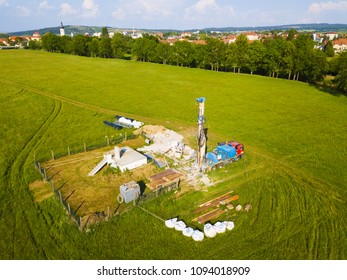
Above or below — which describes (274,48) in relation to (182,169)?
above

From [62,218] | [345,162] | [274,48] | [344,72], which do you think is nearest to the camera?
[62,218]

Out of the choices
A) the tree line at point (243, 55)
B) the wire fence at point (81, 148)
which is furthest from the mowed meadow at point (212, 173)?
the tree line at point (243, 55)

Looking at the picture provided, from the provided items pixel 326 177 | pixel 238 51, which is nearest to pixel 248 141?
pixel 326 177

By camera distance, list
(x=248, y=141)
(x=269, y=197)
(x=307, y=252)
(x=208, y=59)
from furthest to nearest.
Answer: (x=208, y=59)
(x=248, y=141)
(x=269, y=197)
(x=307, y=252)

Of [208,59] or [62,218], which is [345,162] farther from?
[208,59]

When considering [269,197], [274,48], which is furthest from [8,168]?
[274,48]

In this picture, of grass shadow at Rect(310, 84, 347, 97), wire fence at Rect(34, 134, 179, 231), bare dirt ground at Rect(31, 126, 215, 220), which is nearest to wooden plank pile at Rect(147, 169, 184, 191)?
wire fence at Rect(34, 134, 179, 231)

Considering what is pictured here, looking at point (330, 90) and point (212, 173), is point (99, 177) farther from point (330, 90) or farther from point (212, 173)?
point (330, 90)

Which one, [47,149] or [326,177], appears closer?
[326,177]

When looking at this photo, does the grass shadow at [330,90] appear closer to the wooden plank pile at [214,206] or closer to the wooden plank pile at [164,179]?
the wooden plank pile at [214,206]
